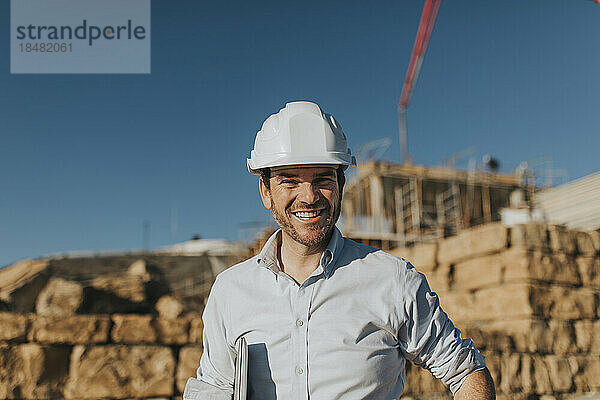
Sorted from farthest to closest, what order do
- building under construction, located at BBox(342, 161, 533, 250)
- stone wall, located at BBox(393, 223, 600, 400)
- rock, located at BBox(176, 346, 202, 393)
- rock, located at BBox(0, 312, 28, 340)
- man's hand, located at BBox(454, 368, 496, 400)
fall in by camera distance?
building under construction, located at BBox(342, 161, 533, 250) < stone wall, located at BBox(393, 223, 600, 400) < rock, located at BBox(176, 346, 202, 393) < rock, located at BBox(0, 312, 28, 340) < man's hand, located at BBox(454, 368, 496, 400)

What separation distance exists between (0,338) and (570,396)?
238 inches

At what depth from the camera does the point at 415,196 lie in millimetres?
19516

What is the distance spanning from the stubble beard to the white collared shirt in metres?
0.05

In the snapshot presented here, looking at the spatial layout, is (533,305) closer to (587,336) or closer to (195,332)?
(587,336)

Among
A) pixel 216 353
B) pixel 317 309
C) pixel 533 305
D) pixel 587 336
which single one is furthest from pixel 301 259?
pixel 587 336

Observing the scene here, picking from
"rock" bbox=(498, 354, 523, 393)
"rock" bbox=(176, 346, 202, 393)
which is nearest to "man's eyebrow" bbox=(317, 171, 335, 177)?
"rock" bbox=(176, 346, 202, 393)

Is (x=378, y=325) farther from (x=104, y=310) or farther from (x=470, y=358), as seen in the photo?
(x=104, y=310)

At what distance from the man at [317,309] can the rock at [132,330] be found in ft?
11.4

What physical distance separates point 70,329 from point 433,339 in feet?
13.9

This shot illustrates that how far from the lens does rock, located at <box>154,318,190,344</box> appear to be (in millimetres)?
5414

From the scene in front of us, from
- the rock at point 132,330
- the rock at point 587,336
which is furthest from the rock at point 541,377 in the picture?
the rock at point 132,330

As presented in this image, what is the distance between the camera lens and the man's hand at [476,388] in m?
1.82

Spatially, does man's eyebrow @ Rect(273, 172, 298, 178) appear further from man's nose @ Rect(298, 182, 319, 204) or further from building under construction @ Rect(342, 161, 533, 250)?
building under construction @ Rect(342, 161, 533, 250)

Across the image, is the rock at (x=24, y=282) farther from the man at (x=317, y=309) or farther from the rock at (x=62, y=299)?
the man at (x=317, y=309)
